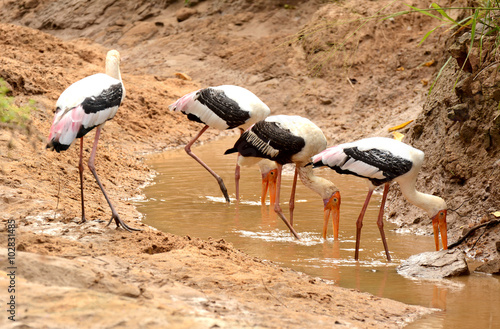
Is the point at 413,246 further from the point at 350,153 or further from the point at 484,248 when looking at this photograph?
the point at 350,153

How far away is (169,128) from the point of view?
1389cm

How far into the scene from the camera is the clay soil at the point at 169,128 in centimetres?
371

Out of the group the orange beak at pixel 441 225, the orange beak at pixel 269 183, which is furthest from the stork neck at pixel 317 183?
the orange beak at pixel 269 183

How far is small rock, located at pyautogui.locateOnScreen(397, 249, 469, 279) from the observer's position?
17.6 ft

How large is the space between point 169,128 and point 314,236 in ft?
24.3

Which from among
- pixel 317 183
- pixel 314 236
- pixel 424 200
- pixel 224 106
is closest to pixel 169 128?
pixel 224 106

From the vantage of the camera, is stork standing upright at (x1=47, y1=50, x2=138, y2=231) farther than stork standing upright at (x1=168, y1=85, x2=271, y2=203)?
No

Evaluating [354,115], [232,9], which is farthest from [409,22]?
[232,9]

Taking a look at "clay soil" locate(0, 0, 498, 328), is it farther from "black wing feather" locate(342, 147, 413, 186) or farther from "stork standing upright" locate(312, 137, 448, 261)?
"black wing feather" locate(342, 147, 413, 186)

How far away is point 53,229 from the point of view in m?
5.52

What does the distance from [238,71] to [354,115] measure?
460 cm

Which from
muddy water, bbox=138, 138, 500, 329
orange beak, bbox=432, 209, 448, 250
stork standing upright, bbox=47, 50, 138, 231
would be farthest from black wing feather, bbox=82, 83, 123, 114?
orange beak, bbox=432, 209, 448, 250

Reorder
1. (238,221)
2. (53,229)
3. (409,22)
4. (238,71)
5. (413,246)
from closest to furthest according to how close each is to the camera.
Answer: (53,229) → (413,246) → (238,221) → (409,22) → (238,71)

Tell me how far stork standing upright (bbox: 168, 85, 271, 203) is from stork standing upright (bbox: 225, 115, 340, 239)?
3.81 ft
